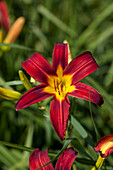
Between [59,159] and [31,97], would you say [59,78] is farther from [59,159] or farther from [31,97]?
[59,159]

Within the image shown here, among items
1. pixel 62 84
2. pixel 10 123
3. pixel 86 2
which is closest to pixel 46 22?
pixel 86 2

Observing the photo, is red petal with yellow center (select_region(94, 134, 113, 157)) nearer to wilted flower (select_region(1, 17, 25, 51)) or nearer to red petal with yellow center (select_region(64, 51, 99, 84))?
red petal with yellow center (select_region(64, 51, 99, 84))

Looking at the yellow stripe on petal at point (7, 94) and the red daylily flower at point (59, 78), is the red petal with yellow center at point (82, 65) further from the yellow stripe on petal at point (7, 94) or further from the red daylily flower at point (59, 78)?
the yellow stripe on petal at point (7, 94)

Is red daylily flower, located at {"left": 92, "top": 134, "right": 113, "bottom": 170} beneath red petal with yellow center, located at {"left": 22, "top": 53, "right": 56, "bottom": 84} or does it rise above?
beneath

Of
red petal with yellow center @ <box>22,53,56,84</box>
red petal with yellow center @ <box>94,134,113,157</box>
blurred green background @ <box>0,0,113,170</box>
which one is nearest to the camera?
red petal with yellow center @ <box>94,134,113,157</box>

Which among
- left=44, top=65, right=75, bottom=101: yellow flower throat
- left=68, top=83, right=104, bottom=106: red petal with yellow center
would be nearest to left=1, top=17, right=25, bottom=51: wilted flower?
left=44, top=65, right=75, bottom=101: yellow flower throat

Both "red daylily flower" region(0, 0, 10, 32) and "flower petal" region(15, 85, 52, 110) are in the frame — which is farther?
"red daylily flower" region(0, 0, 10, 32)

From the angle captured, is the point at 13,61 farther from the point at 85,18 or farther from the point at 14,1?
the point at 85,18

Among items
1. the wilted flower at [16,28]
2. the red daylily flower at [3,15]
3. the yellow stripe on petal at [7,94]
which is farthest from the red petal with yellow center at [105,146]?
the red daylily flower at [3,15]
